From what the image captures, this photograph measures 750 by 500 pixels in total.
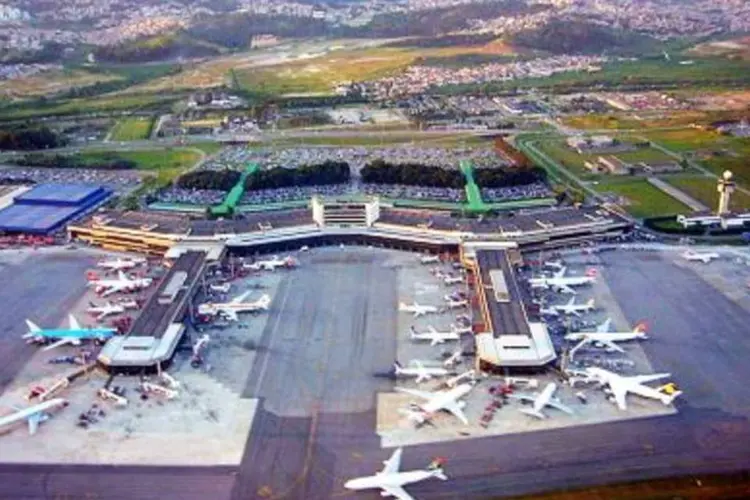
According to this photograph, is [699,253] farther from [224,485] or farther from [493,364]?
[224,485]

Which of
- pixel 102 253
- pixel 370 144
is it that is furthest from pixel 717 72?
pixel 102 253

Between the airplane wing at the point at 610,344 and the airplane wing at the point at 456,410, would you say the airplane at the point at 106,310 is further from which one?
the airplane wing at the point at 610,344

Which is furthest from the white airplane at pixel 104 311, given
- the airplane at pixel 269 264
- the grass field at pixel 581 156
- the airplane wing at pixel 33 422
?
the grass field at pixel 581 156

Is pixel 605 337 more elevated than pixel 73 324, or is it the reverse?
pixel 73 324

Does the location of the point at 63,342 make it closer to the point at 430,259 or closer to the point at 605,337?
the point at 430,259

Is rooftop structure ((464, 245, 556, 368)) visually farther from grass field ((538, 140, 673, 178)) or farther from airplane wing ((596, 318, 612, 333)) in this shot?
grass field ((538, 140, 673, 178))

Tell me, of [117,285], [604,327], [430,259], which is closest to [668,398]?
[604,327]

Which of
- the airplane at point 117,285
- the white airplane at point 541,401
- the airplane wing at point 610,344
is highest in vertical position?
the airplane at point 117,285
